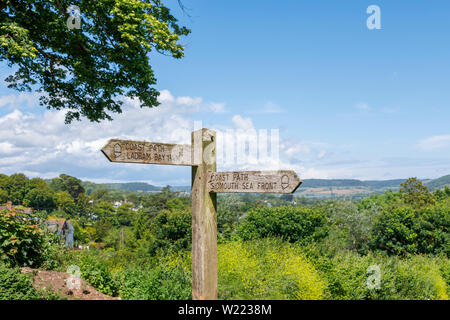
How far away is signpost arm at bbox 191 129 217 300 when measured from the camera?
4.01 m

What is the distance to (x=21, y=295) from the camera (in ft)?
13.7

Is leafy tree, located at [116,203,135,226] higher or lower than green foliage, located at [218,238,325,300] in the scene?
lower

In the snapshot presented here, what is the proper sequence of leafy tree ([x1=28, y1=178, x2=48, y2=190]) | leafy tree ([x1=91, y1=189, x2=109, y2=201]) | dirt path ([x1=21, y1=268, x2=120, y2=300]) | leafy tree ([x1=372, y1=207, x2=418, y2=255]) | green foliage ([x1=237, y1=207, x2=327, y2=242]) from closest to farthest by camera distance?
dirt path ([x1=21, y1=268, x2=120, y2=300]) < green foliage ([x1=237, y1=207, x2=327, y2=242]) < leafy tree ([x1=372, y1=207, x2=418, y2=255]) < leafy tree ([x1=28, y1=178, x2=48, y2=190]) < leafy tree ([x1=91, y1=189, x2=109, y2=201])

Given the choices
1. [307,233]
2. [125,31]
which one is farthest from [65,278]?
[307,233]

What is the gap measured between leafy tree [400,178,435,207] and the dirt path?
90.6 ft

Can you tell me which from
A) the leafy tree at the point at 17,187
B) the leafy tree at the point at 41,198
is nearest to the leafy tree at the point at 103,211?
the leafy tree at the point at 41,198

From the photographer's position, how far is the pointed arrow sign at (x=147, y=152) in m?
3.42

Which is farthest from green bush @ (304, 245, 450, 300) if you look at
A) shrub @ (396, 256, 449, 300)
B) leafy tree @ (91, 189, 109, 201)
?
leafy tree @ (91, 189, 109, 201)

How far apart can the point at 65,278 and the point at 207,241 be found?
2882 mm

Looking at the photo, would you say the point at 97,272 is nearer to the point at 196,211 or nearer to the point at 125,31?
the point at 196,211

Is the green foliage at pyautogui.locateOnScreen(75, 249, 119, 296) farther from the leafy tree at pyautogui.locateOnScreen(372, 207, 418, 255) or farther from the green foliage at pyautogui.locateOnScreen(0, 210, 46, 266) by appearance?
the leafy tree at pyautogui.locateOnScreen(372, 207, 418, 255)

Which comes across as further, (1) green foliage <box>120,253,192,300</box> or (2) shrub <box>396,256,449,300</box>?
(2) shrub <box>396,256,449,300</box>

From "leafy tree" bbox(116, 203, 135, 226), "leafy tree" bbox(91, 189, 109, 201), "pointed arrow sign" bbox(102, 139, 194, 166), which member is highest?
"pointed arrow sign" bbox(102, 139, 194, 166)

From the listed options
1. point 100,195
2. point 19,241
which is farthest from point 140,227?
point 100,195
